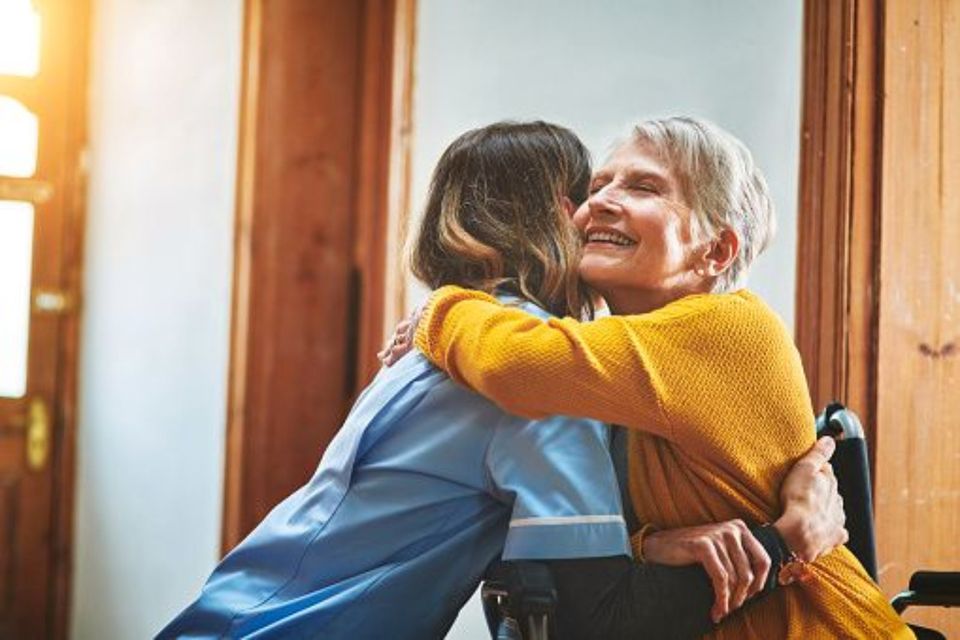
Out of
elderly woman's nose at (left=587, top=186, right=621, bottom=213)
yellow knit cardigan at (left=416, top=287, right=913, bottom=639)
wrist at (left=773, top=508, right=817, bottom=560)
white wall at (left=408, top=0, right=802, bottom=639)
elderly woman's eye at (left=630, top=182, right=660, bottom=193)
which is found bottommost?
wrist at (left=773, top=508, right=817, bottom=560)

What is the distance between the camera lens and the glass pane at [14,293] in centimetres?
394

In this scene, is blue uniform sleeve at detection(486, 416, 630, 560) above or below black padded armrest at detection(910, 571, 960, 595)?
above

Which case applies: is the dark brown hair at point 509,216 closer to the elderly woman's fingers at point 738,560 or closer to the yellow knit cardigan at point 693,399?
the yellow knit cardigan at point 693,399

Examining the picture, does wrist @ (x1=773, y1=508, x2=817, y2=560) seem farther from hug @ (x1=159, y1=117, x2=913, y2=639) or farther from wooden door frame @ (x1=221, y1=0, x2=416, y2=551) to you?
wooden door frame @ (x1=221, y1=0, x2=416, y2=551)

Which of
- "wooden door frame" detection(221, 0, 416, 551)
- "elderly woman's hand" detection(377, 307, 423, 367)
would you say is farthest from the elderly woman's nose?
"wooden door frame" detection(221, 0, 416, 551)

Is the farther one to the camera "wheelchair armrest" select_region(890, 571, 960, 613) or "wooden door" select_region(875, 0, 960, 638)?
"wooden door" select_region(875, 0, 960, 638)

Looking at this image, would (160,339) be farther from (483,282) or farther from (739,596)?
(739,596)

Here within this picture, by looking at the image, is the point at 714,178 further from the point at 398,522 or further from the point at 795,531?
the point at 398,522

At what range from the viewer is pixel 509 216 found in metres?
1.51

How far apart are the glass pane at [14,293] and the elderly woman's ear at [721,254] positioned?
9.66ft

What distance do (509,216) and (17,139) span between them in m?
2.87

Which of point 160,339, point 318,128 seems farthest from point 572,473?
point 160,339

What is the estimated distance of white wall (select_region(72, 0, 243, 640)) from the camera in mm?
3285

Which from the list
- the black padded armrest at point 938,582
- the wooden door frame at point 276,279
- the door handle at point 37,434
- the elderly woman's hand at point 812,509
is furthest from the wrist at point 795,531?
the door handle at point 37,434
